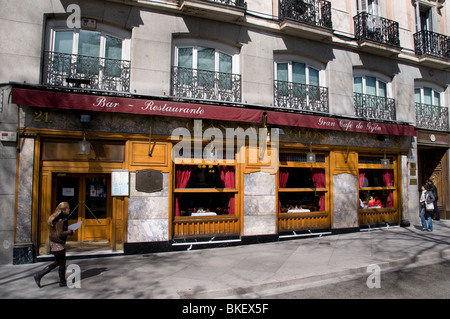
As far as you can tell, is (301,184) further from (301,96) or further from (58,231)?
(58,231)

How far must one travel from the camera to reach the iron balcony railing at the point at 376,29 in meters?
11.9

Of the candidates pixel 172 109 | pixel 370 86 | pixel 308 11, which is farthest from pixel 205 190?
pixel 370 86

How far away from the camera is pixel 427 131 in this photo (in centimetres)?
1328

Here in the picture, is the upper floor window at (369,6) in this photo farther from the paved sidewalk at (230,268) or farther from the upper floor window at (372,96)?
the paved sidewalk at (230,268)

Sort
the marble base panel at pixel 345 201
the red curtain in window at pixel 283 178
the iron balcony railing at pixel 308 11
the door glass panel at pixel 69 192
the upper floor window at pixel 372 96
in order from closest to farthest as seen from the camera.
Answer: the door glass panel at pixel 69 192
the red curtain in window at pixel 283 178
the iron balcony railing at pixel 308 11
the marble base panel at pixel 345 201
the upper floor window at pixel 372 96

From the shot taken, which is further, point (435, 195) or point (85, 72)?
point (435, 195)

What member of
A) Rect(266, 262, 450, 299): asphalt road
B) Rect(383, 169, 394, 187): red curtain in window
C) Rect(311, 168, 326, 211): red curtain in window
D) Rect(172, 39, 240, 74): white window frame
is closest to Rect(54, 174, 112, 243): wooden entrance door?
Rect(172, 39, 240, 74): white window frame

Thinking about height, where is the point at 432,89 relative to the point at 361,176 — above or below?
above

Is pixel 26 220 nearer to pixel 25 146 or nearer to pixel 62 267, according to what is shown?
pixel 25 146

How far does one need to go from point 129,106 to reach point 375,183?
9771mm

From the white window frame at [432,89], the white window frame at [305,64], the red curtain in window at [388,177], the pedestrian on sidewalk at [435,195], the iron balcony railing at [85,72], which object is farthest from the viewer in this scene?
the white window frame at [432,89]

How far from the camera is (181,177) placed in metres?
9.05

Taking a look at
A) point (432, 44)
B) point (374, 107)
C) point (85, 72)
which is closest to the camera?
point (85, 72)

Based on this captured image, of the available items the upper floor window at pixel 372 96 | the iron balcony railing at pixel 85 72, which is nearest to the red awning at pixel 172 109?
the iron balcony railing at pixel 85 72
